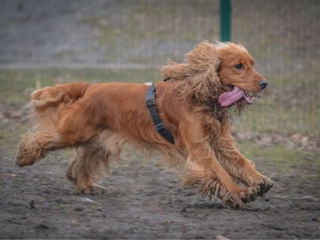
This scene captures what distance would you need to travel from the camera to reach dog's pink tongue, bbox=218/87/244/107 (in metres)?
5.17

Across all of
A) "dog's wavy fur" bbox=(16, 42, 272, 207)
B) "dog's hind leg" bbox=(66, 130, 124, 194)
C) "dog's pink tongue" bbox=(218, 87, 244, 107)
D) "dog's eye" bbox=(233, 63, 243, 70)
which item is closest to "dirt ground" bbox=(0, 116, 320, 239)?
"dog's hind leg" bbox=(66, 130, 124, 194)

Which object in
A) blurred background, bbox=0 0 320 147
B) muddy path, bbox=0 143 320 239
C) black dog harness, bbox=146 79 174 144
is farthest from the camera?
blurred background, bbox=0 0 320 147

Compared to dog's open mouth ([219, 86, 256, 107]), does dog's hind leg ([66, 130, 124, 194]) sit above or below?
below

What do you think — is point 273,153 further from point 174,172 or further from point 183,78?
point 183,78

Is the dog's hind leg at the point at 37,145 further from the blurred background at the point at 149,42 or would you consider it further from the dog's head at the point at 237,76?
the blurred background at the point at 149,42

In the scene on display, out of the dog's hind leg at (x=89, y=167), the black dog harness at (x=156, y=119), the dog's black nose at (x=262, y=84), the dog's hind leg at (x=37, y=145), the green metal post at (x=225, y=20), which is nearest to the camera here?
the dog's black nose at (x=262, y=84)

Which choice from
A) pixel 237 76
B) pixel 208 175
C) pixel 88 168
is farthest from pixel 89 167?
pixel 237 76

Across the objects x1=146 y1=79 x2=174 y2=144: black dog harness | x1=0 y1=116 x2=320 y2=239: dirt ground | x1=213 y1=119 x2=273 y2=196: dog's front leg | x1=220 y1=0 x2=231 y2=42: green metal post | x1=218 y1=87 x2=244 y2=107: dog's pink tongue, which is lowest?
x1=0 y1=116 x2=320 y2=239: dirt ground

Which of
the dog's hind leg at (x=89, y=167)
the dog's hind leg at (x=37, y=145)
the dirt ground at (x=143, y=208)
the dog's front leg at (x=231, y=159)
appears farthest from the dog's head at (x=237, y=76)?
the dog's hind leg at (x=37, y=145)

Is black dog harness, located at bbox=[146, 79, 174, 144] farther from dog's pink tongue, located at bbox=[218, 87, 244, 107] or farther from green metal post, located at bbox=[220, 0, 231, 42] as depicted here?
green metal post, located at bbox=[220, 0, 231, 42]

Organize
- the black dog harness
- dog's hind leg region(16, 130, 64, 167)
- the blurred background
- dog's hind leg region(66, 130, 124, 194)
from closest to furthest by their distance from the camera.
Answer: the black dog harness, dog's hind leg region(16, 130, 64, 167), dog's hind leg region(66, 130, 124, 194), the blurred background

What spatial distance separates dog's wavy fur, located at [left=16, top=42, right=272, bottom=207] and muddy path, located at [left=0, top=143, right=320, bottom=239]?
260mm

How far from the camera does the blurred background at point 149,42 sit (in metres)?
11.2

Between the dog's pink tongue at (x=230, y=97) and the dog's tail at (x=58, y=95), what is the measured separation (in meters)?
1.48
